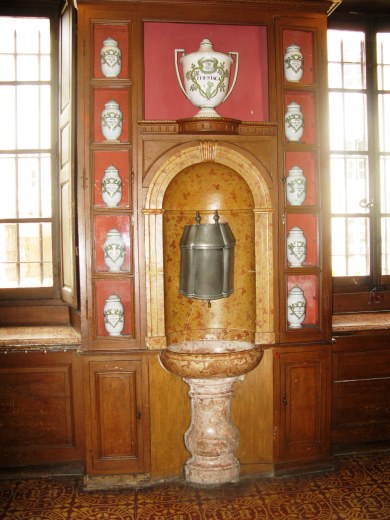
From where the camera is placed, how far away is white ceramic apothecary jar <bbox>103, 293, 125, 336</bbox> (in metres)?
3.26

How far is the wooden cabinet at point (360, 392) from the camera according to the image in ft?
12.1

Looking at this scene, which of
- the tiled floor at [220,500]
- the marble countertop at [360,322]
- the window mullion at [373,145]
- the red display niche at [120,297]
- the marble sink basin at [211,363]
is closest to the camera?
the tiled floor at [220,500]

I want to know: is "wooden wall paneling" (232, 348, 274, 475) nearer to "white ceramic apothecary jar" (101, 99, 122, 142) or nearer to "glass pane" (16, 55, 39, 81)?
"white ceramic apothecary jar" (101, 99, 122, 142)

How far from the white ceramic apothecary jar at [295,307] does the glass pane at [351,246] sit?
89 cm

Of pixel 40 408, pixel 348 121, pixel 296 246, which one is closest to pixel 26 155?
pixel 40 408

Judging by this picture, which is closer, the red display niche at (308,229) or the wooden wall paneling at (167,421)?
the wooden wall paneling at (167,421)

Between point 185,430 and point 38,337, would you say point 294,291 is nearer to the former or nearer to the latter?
point 185,430

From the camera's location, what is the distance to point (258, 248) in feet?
11.0

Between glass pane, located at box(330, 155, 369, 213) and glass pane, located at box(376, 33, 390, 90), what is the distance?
2.02 ft

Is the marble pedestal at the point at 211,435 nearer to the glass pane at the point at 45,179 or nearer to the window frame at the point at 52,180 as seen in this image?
the window frame at the point at 52,180

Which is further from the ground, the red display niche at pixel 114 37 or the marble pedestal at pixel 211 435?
the red display niche at pixel 114 37

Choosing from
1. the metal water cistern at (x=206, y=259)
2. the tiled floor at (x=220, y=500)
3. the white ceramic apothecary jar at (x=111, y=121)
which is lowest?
the tiled floor at (x=220, y=500)

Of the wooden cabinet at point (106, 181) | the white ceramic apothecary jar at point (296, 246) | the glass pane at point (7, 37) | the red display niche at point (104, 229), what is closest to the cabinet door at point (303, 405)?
the white ceramic apothecary jar at point (296, 246)

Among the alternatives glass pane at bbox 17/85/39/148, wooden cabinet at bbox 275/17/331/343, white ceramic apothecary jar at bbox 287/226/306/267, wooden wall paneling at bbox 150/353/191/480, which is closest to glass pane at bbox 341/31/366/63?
wooden cabinet at bbox 275/17/331/343
